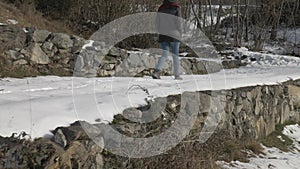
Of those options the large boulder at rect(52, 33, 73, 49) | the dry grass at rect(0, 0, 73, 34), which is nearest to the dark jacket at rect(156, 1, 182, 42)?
the large boulder at rect(52, 33, 73, 49)

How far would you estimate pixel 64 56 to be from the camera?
10.3m

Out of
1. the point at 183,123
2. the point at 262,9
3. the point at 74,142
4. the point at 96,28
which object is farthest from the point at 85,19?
the point at 262,9

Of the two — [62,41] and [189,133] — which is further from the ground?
[62,41]

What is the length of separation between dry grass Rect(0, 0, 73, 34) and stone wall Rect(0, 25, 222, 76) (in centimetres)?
299

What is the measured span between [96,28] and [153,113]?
1051cm

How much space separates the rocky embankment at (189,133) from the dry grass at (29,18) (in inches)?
270

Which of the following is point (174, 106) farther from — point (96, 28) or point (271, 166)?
point (96, 28)

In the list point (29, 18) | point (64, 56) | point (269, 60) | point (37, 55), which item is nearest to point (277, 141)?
point (64, 56)

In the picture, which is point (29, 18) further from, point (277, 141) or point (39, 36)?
point (277, 141)

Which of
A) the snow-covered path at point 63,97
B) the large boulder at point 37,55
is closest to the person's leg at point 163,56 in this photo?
the snow-covered path at point 63,97

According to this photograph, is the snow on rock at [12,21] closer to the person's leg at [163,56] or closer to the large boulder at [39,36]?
the large boulder at [39,36]

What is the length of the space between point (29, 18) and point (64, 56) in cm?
458

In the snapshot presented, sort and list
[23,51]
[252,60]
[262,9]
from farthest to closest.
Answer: [262,9], [252,60], [23,51]

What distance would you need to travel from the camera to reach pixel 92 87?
7.60m
